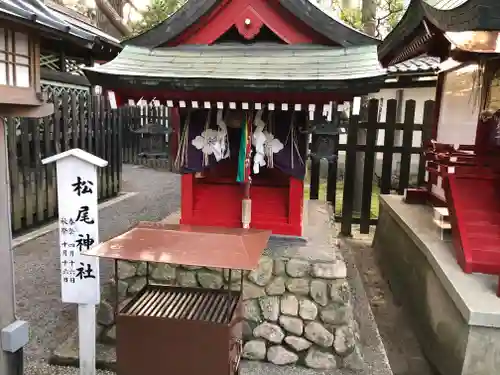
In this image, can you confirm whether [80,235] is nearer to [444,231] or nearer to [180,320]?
[180,320]

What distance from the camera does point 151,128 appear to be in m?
5.02

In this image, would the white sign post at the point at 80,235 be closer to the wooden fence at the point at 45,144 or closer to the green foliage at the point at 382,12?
the wooden fence at the point at 45,144

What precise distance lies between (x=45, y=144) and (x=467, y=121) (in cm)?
807

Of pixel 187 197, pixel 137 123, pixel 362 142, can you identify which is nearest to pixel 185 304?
pixel 187 197

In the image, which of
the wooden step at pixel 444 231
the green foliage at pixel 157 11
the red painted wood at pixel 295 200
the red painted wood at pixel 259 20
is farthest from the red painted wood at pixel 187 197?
the green foliage at pixel 157 11

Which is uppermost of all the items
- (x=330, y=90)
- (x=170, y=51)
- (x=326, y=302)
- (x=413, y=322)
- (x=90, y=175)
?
(x=170, y=51)

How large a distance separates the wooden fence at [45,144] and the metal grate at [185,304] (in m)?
5.53

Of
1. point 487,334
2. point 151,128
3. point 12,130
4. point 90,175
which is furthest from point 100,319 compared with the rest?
point 12,130

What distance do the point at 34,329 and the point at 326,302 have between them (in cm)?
343

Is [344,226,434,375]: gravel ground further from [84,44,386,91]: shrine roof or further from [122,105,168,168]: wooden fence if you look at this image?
[122,105,168,168]: wooden fence

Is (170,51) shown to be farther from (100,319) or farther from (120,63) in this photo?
(100,319)

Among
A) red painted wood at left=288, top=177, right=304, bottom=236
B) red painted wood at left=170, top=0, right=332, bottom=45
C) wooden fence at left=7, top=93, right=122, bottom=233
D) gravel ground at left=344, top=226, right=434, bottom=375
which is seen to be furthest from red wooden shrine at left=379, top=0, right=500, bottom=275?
wooden fence at left=7, top=93, right=122, bottom=233

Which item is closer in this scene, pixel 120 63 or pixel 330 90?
pixel 330 90

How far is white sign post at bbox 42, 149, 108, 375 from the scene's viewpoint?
3572mm
